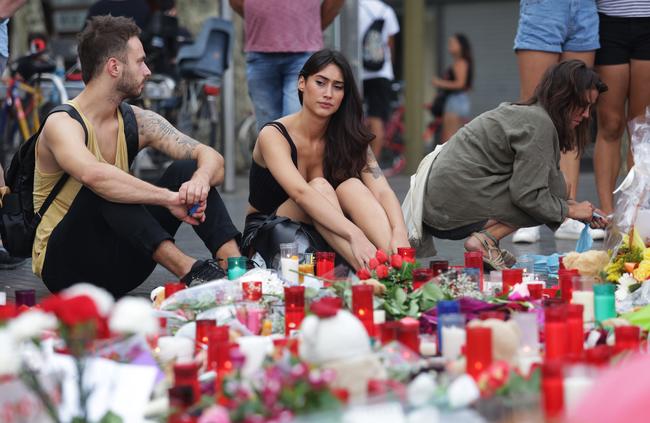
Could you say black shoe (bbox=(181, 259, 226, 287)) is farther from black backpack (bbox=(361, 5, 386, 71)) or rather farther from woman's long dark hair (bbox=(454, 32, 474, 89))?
woman's long dark hair (bbox=(454, 32, 474, 89))

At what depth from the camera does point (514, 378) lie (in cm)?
266

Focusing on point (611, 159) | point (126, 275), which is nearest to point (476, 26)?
point (611, 159)

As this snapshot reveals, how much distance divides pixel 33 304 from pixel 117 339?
1.22 meters

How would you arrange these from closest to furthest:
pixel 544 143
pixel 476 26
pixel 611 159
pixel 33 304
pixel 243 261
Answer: pixel 33 304, pixel 243 261, pixel 544 143, pixel 611 159, pixel 476 26

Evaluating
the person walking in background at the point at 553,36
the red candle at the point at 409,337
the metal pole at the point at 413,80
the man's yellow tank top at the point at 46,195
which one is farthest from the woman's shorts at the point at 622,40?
the metal pole at the point at 413,80

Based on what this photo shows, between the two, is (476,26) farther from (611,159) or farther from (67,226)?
(67,226)

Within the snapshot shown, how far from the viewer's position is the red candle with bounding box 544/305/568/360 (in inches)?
129

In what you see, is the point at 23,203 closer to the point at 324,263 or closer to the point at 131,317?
the point at 324,263

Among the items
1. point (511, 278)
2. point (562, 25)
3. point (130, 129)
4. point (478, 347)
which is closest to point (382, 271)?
point (511, 278)

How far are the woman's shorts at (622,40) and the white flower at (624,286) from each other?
2351 millimetres

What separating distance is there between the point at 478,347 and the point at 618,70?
4183mm

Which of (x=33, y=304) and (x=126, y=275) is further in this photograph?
(x=126, y=275)

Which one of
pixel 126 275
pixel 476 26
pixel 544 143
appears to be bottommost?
pixel 126 275

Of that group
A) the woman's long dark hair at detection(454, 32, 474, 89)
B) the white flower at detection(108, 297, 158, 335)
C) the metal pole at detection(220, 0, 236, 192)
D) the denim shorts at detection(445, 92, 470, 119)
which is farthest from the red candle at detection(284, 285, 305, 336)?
the denim shorts at detection(445, 92, 470, 119)
